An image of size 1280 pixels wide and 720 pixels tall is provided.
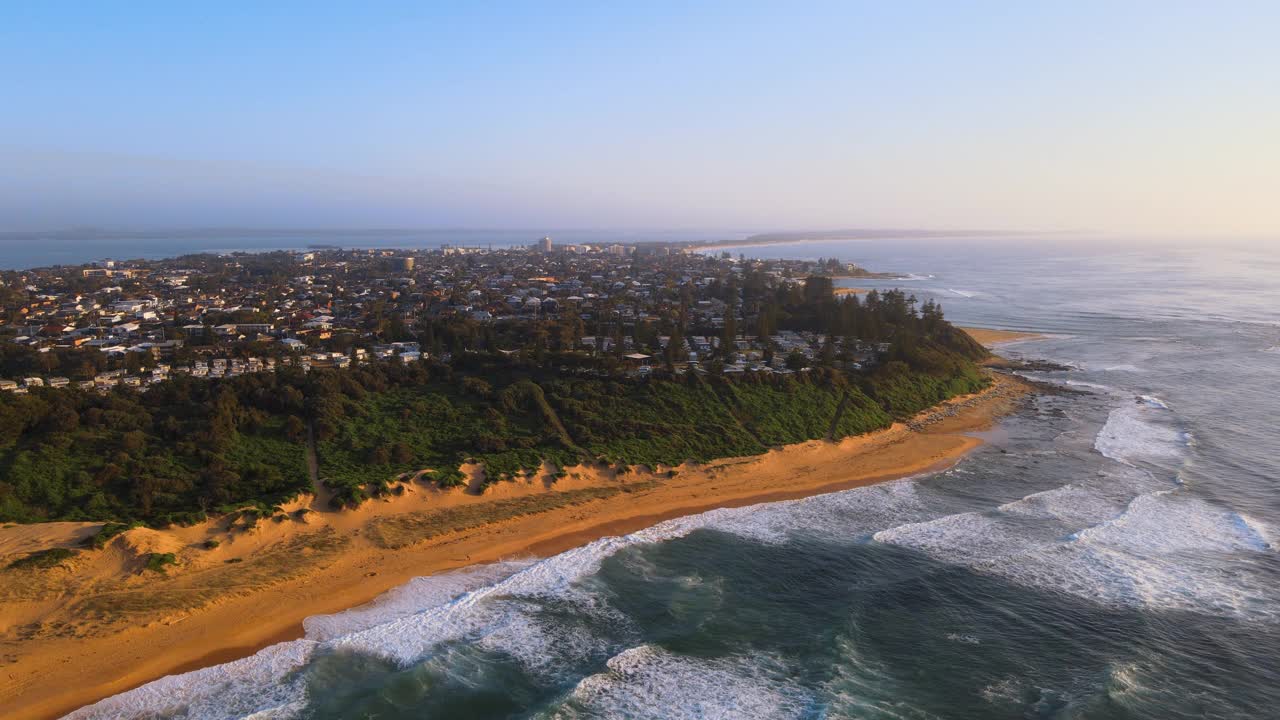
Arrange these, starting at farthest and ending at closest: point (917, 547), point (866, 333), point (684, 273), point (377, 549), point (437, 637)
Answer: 1. point (684, 273)
2. point (866, 333)
3. point (917, 547)
4. point (377, 549)
5. point (437, 637)

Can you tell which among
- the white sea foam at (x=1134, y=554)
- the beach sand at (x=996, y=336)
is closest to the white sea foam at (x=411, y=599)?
the white sea foam at (x=1134, y=554)

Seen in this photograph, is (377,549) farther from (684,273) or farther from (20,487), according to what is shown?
(684,273)

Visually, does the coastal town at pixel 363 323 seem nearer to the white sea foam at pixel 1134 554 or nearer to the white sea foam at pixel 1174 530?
the white sea foam at pixel 1134 554

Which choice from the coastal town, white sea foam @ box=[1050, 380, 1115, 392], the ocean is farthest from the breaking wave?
the coastal town

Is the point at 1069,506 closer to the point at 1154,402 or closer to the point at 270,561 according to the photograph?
the point at 1154,402

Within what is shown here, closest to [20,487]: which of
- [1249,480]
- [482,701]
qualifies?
[482,701]
